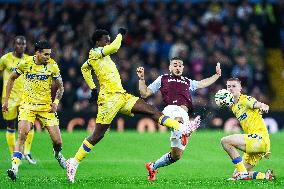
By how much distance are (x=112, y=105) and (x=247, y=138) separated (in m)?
2.42

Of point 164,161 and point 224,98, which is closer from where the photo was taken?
point 224,98

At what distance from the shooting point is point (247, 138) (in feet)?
48.3

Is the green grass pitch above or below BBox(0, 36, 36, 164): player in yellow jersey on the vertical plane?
below

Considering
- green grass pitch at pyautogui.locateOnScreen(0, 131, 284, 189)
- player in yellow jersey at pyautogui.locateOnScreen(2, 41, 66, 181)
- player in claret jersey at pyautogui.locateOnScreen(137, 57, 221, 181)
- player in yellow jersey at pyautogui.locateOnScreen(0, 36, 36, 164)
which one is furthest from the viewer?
player in yellow jersey at pyautogui.locateOnScreen(0, 36, 36, 164)

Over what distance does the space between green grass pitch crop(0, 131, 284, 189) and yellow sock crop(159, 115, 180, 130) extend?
3.11 ft

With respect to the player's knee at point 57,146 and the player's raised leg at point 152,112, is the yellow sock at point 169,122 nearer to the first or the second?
the player's raised leg at point 152,112

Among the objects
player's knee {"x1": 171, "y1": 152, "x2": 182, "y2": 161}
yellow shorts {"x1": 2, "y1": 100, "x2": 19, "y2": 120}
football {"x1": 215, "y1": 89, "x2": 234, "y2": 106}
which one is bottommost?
player's knee {"x1": 171, "y1": 152, "x2": 182, "y2": 161}

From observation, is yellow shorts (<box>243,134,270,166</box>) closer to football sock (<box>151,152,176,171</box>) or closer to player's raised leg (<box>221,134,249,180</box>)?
player's raised leg (<box>221,134,249,180</box>)

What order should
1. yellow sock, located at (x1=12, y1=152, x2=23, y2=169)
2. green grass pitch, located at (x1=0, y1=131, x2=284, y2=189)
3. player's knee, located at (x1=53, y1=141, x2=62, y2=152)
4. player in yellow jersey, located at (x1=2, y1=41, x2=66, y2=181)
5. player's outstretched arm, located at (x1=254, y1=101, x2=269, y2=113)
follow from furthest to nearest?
1. player's knee, located at (x1=53, y1=141, x2=62, y2=152)
2. player in yellow jersey, located at (x1=2, y1=41, x2=66, y2=181)
3. yellow sock, located at (x1=12, y1=152, x2=23, y2=169)
4. player's outstretched arm, located at (x1=254, y1=101, x2=269, y2=113)
5. green grass pitch, located at (x1=0, y1=131, x2=284, y2=189)

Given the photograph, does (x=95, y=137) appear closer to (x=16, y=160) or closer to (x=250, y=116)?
(x=16, y=160)

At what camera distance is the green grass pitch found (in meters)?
14.0

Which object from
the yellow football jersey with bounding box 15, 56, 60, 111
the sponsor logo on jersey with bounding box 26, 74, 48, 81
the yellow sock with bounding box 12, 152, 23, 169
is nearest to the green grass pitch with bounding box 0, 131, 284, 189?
the yellow sock with bounding box 12, 152, 23, 169

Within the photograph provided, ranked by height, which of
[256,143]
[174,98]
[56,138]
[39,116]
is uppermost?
[174,98]

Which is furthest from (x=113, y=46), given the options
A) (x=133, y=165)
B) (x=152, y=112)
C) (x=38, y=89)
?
(x=133, y=165)
